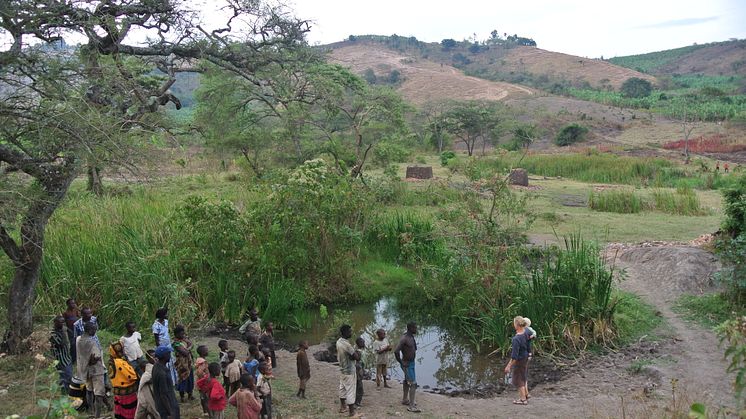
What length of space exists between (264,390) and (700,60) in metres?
124

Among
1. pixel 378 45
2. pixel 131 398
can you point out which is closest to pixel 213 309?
pixel 131 398

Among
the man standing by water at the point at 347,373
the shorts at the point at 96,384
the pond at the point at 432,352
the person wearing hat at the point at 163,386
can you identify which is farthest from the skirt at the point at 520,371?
Answer: the shorts at the point at 96,384

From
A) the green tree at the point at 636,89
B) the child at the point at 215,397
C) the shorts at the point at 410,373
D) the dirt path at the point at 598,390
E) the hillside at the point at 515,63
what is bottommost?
the dirt path at the point at 598,390

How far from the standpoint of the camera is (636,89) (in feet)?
269

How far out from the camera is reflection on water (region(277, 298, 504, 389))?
9031 mm

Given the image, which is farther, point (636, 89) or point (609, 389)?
point (636, 89)

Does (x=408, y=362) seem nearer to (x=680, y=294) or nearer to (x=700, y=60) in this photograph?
(x=680, y=294)

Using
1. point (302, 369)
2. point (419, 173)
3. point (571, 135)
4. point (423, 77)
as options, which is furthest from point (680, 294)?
point (423, 77)

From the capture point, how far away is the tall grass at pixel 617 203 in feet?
64.3

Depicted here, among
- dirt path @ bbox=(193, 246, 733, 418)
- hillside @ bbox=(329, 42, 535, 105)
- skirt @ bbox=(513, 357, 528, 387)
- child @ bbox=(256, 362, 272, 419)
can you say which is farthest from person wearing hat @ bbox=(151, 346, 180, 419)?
hillside @ bbox=(329, 42, 535, 105)

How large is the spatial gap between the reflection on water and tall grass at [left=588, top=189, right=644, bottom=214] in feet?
35.1

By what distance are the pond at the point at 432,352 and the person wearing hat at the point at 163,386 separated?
11.9 feet

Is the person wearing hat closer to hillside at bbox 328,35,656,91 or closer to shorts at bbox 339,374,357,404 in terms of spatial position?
shorts at bbox 339,374,357,404

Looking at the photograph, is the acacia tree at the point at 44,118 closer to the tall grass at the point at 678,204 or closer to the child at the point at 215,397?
the child at the point at 215,397
